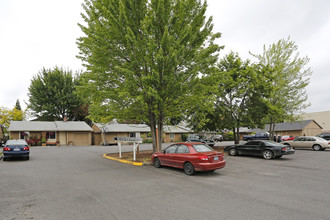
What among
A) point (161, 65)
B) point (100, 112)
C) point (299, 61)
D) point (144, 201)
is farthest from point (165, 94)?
point (299, 61)

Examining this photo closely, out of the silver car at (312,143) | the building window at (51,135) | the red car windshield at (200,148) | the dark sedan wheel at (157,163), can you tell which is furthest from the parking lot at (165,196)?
the building window at (51,135)

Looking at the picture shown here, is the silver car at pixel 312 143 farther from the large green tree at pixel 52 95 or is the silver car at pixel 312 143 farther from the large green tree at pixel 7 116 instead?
the large green tree at pixel 7 116

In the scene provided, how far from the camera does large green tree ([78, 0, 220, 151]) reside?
10.8m

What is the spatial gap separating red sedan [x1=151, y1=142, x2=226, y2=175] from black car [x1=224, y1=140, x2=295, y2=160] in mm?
6619

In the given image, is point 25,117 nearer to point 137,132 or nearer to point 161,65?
point 137,132

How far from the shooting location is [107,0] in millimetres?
11180

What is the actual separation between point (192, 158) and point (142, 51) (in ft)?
22.0

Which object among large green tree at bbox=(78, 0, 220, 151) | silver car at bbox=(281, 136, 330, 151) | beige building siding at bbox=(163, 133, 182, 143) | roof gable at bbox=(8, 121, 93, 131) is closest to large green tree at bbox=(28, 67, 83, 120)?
roof gable at bbox=(8, 121, 93, 131)

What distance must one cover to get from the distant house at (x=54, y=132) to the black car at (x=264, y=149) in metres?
27.4

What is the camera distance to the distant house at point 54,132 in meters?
30.4

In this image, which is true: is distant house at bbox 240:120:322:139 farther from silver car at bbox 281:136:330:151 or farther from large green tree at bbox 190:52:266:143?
large green tree at bbox 190:52:266:143

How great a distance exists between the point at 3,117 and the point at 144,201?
5644cm

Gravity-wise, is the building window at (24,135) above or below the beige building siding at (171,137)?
above

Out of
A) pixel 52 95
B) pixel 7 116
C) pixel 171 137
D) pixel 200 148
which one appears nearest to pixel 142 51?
pixel 200 148
